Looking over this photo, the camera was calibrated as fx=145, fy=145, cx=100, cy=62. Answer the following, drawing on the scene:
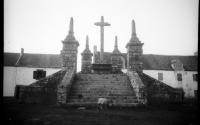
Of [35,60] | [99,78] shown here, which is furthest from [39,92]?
[35,60]

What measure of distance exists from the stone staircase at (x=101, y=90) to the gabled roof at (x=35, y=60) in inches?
714

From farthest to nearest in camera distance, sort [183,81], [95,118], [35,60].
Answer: [183,81]
[35,60]
[95,118]

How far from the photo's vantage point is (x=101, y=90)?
376 inches

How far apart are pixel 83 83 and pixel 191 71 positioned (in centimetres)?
2732

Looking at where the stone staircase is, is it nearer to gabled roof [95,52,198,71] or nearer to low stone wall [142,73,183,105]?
low stone wall [142,73,183,105]

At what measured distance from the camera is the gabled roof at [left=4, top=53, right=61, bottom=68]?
88.7 feet

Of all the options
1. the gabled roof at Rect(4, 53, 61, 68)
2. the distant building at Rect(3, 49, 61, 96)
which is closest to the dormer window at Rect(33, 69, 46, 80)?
the distant building at Rect(3, 49, 61, 96)

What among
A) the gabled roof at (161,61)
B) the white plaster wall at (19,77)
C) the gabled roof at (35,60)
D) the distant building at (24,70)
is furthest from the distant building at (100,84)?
the white plaster wall at (19,77)

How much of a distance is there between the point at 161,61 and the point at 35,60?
25.7 metres

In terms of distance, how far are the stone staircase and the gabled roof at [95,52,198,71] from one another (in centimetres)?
1744

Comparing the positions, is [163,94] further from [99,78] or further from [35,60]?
[35,60]

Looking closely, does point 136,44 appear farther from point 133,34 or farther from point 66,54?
point 66,54

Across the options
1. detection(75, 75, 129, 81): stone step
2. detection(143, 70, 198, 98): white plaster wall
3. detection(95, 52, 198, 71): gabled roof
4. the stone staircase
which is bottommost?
detection(143, 70, 198, 98): white plaster wall

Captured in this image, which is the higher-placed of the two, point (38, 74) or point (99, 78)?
point (99, 78)
